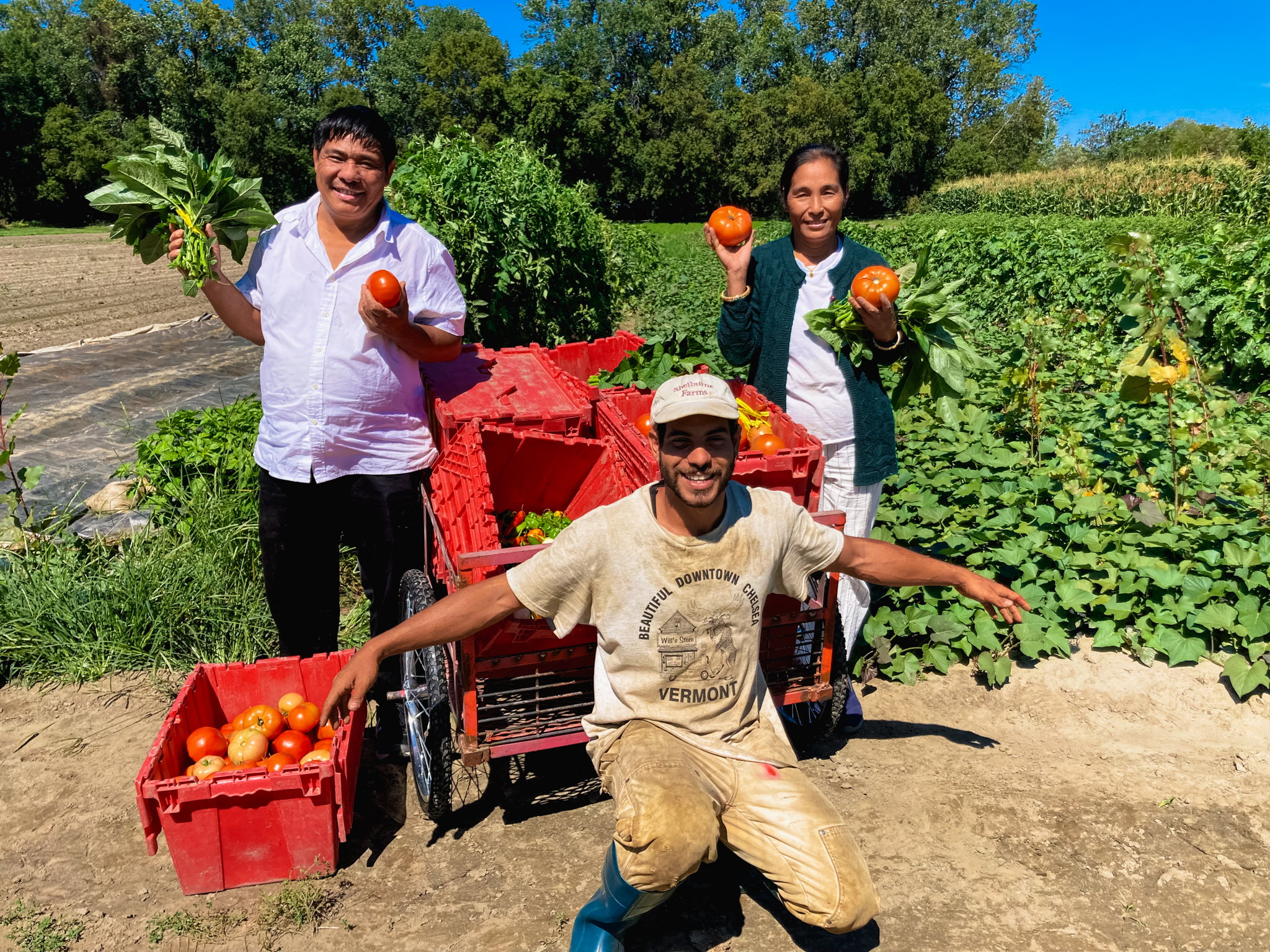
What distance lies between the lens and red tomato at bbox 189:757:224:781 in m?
3.08

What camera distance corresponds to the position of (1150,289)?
475cm

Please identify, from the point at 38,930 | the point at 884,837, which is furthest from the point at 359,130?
the point at 884,837

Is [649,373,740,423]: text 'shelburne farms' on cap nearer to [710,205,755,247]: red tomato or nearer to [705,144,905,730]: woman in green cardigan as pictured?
[705,144,905,730]: woman in green cardigan

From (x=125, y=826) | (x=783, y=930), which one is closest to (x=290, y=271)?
(x=125, y=826)

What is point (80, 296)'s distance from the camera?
16844 millimetres

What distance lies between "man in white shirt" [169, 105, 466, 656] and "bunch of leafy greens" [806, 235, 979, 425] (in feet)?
5.04

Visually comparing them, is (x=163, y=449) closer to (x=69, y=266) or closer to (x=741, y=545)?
(x=741, y=545)

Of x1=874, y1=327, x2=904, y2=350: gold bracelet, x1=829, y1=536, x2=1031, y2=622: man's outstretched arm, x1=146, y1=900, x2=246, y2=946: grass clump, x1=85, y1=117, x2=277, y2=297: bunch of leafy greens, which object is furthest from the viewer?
x1=85, y1=117, x2=277, y2=297: bunch of leafy greens

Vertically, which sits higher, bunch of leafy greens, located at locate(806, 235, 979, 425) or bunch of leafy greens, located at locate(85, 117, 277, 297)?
bunch of leafy greens, located at locate(85, 117, 277, 297)

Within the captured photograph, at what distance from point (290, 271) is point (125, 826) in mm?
2268

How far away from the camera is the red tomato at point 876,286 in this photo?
3.10m

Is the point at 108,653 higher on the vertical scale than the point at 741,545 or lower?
lower

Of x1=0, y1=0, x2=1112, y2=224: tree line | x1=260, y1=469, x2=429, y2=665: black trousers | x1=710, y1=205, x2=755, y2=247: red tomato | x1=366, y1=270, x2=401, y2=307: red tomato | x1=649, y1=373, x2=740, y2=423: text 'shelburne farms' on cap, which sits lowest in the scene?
x1=260, y1=469, x2=429, y2=665: black trousers

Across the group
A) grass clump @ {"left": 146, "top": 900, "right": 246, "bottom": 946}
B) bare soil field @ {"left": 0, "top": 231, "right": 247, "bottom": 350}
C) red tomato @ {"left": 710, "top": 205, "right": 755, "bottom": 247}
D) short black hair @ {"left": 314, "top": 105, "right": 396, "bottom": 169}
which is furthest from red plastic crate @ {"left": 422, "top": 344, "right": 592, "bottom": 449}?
bare soil field @ {"left": 0, "top": 231, "right": 247, "bottom": 350}
